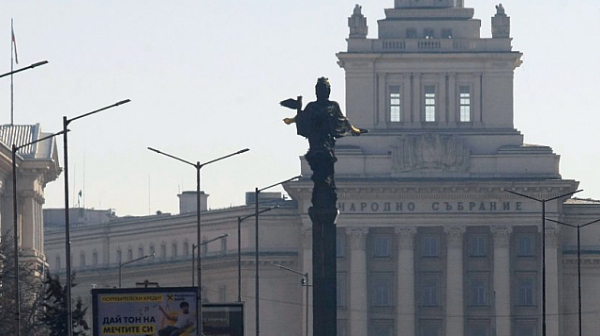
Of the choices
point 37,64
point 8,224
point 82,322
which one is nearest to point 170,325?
point 37,64

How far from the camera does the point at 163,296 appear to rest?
277ft

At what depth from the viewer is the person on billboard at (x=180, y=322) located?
276 feet

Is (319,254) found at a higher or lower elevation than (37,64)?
lower

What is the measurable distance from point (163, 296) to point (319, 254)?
18104mm

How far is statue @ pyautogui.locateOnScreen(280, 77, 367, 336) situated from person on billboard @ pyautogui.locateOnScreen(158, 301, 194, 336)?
17.1 m

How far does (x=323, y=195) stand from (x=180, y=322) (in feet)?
60.5

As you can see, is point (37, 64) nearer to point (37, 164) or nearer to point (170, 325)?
point (170, 325)

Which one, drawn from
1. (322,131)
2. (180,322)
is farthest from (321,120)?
(180,322)

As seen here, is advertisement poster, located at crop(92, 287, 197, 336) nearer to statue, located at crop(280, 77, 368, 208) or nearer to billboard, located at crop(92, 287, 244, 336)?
billboard, located at crop(92, 287, 244, 336)

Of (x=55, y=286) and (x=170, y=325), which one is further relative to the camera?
(x=55, y=286)

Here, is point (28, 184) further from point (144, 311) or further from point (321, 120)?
point (321, 120)

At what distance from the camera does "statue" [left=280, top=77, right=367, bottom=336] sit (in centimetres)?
6681

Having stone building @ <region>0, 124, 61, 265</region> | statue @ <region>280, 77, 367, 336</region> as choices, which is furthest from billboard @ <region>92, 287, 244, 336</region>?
stone building @ <region>0, 124, 61, 265</region>

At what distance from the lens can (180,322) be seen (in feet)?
277
